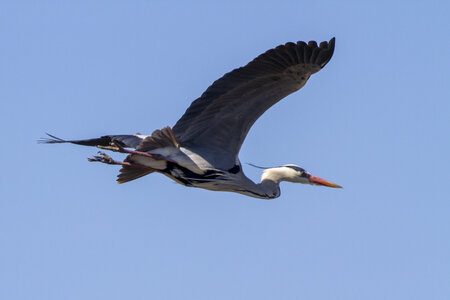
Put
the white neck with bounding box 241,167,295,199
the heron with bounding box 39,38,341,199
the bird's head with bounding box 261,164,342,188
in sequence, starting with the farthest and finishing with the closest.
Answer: the bird's head with bounding box 261,164,342,188
the white neck with bounding box 241,167,295,199
the heron with bounding box 39,38,341,199

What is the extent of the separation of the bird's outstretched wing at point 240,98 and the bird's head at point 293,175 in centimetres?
72

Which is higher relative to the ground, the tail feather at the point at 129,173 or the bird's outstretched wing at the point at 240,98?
the bird's outstretched wing at the point at 240,98

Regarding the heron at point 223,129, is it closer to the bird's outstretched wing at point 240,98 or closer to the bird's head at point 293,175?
the bird's outstretched wing at point 240,98

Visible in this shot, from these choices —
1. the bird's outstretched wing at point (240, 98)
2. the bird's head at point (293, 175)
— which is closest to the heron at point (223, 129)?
the bird's outstretched wing at point (240, 98)

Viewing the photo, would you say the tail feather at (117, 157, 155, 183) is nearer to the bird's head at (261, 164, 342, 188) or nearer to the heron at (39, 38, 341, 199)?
the heron at (39, 38, 341, 199)

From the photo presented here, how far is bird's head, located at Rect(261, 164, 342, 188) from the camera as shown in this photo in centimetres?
1459

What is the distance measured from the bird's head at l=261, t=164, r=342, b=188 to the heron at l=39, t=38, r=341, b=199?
1.28 ft

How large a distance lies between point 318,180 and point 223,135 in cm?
176

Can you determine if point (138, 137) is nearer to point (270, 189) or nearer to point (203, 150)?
point (203, 150)

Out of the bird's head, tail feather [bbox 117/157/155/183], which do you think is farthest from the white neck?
tail feather [bbox 117/157/155/183]

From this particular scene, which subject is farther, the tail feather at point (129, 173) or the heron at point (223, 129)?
the tail feather at point (129, 173)

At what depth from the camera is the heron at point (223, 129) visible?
1363 cm

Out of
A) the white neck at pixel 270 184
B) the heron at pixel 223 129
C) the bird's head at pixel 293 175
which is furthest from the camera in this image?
the bird's head at pixel 293 175

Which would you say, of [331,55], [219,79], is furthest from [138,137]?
[331,55]
